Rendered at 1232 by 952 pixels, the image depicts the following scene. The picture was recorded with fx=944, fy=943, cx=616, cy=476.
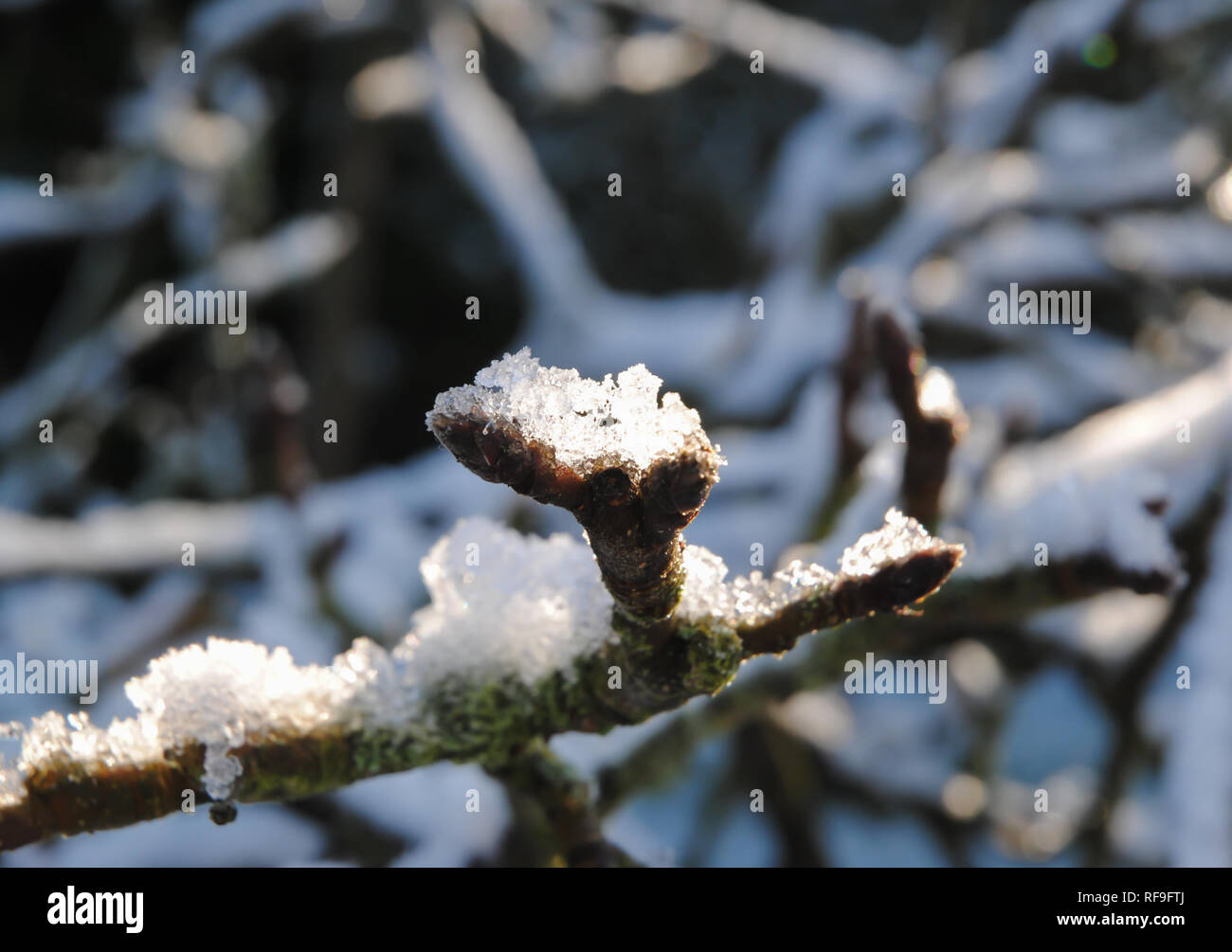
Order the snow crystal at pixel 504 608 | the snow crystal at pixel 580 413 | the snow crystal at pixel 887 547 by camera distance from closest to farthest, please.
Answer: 1. the snow crystal at pixel 580 413
2. the snow crystal at pixel 887 547
3. the snow crystal at pixel 504 608

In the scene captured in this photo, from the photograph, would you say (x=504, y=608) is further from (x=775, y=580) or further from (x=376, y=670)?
(x=775, y=580)

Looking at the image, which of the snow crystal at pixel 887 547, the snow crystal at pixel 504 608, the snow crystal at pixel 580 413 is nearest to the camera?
the snow crystal at pixel 580 413

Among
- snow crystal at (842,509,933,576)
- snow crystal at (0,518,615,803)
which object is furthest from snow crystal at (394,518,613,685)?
snow crystal at (842,509,933,576)

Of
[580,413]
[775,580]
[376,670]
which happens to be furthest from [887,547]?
[376,670]

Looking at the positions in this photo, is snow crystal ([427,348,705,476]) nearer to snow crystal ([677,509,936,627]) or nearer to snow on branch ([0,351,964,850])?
snow on branch ([0,351,964,850])

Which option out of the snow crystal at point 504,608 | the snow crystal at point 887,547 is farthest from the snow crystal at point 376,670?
the snow crystal at point 887,547

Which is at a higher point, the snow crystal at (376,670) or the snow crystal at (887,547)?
the snow crystal at (887,547)

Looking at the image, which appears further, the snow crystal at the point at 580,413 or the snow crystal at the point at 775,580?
the snow crystal at the point at 775,580

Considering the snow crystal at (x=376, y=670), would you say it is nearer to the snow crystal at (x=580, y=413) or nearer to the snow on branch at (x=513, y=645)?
the snow on branch at (x=513, y=645)
